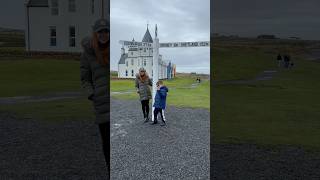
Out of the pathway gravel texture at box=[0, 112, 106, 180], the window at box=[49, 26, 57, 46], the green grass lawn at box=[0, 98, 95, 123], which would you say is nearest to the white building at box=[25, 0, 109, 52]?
the window at box=[49, 26, 57, 46]

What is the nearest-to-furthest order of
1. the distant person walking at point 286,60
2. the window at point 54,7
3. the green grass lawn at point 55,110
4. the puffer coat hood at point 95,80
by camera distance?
the puffer coat hood at point 95,80 < the window at point 54,7 < the distant person walking at point 286,60 < the green grass lawn at point 55,110

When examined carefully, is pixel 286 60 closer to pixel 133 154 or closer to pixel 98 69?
pixel 133 154

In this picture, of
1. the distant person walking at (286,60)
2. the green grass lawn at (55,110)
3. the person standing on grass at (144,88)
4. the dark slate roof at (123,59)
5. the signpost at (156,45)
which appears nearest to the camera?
the signpost at (156,45)

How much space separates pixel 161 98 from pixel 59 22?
8.30 ft

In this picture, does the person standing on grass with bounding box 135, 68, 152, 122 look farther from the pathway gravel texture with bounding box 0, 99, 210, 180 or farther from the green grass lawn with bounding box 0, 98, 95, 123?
the green grass lawn with bounding box 0, 98, 95, 123

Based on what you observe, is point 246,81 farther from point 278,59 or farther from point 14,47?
point 14,47

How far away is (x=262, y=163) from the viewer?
8172 millimetres

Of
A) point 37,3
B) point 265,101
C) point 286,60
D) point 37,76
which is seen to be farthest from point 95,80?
point 37,76

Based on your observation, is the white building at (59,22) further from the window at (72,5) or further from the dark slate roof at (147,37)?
the dark slate roof at (147,37)

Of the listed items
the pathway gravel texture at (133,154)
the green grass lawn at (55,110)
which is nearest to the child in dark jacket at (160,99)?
the pathway gravel texture at (133,154)

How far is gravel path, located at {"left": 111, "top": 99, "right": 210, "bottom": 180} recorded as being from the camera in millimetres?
7152

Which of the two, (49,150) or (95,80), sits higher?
(95,80)

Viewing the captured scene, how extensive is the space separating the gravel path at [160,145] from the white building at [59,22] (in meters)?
1.50

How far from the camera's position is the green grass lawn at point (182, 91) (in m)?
7.08
